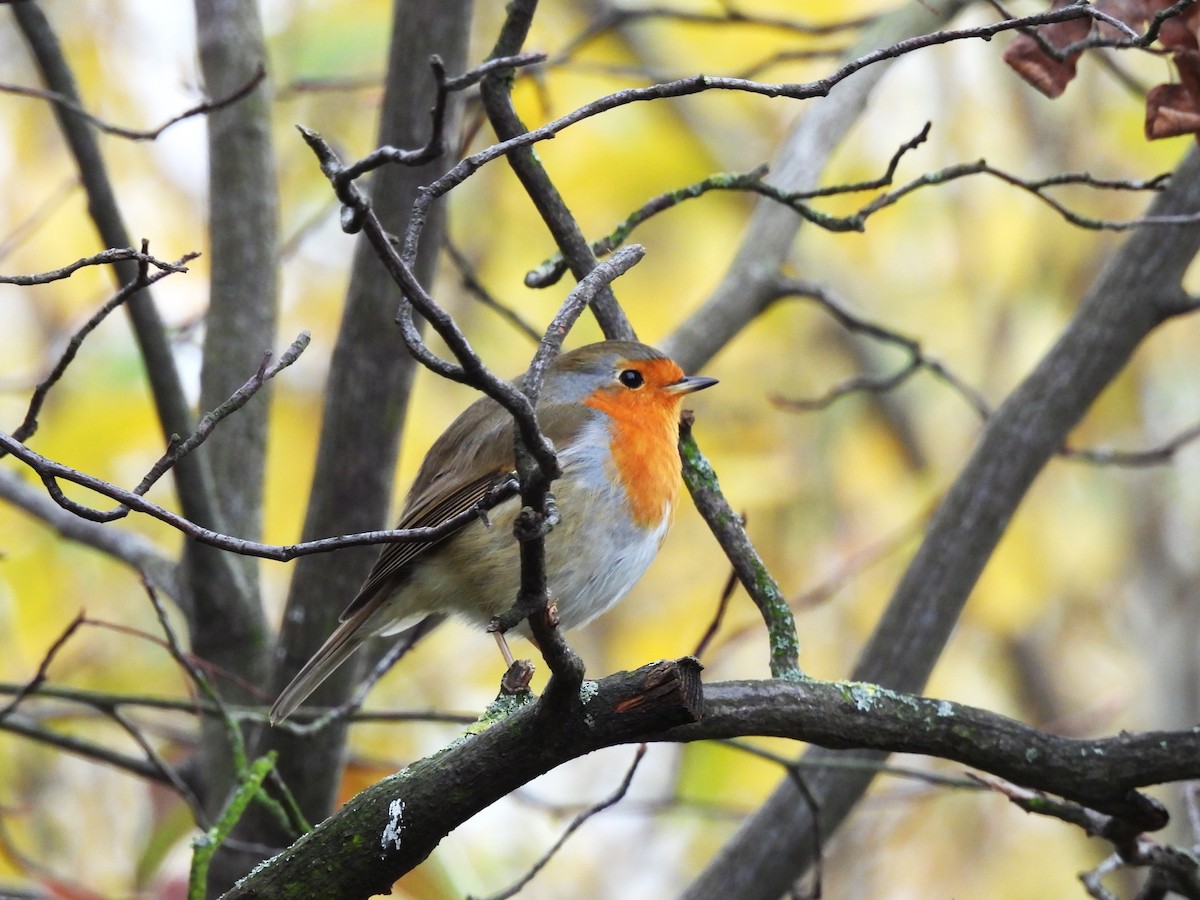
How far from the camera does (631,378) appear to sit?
3553 millimetres

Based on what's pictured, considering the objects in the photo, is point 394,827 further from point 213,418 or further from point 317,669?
point 317,669

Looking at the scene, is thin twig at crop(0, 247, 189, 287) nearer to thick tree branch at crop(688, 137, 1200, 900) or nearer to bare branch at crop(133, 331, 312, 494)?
bare branch at crop(133, 331, 312, 494)

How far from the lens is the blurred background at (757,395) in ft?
19.8

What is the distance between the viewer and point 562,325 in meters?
1.65

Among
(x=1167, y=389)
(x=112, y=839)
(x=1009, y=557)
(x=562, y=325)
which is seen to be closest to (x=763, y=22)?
(x=562, y=325)

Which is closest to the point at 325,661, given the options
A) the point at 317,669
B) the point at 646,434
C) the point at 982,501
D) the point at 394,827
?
the point at 317,669

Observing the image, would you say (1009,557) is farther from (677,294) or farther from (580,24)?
(580,24)

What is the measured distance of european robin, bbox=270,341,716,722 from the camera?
3199 millimetres

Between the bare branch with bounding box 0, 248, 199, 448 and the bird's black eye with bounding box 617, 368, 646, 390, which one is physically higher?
the bird's black eye with bounding box 617, 368, 646, 390

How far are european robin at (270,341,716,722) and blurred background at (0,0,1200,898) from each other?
2239 mm

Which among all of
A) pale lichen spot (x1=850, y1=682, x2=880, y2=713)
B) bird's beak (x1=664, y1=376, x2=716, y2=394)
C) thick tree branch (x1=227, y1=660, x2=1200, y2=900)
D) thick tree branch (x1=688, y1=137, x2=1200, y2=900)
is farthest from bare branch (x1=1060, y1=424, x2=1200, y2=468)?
pale lichen spot (x1=850, y1=682, x2=880, y2=713)

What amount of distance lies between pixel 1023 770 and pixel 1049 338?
489cm

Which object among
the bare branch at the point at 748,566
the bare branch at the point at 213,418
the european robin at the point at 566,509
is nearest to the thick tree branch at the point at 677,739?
the bare branch at the point at 748,566

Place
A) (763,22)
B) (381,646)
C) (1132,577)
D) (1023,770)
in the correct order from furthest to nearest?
(1132,577)
(381,646)
(763,22)
(1023,770)
